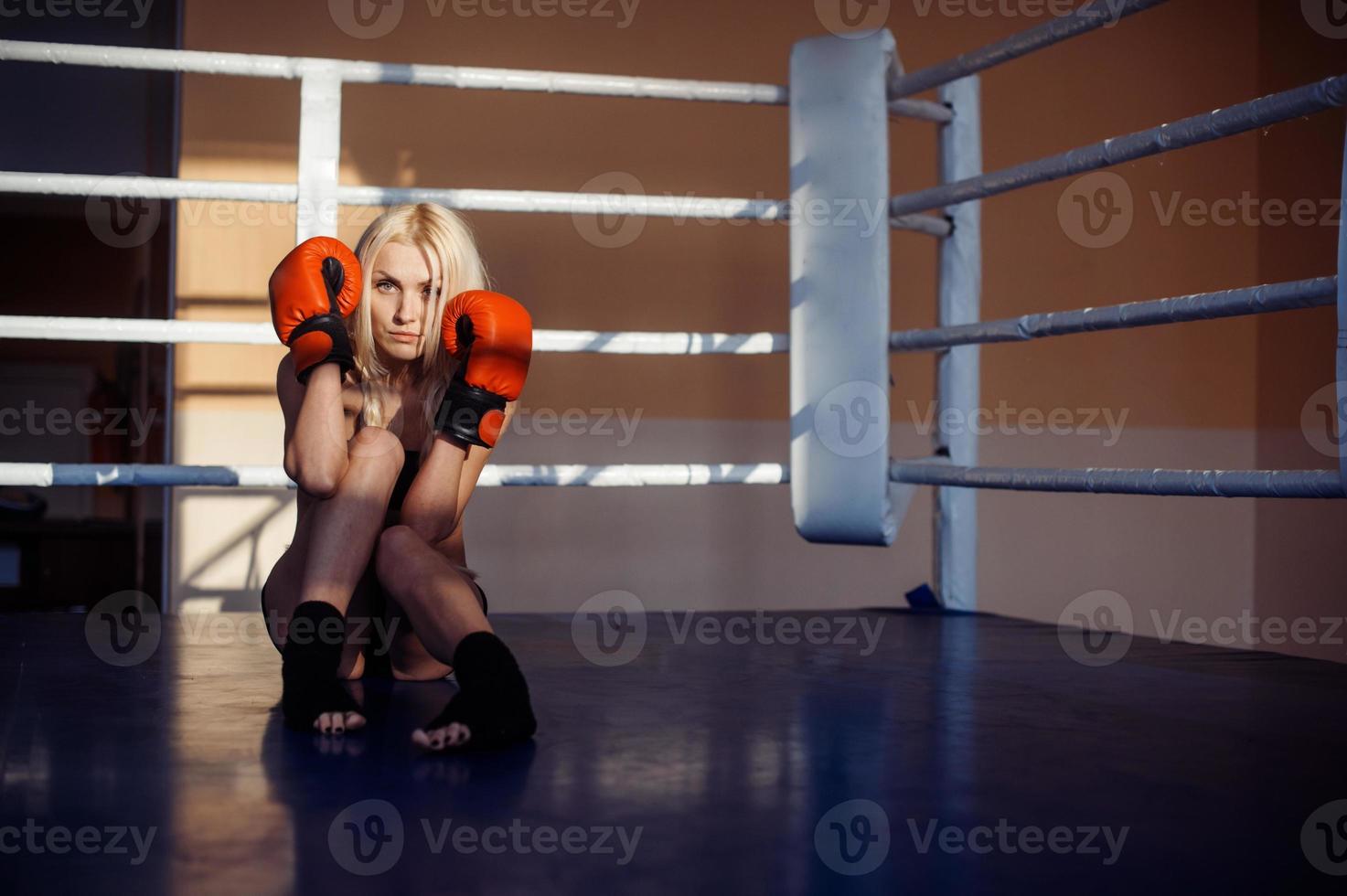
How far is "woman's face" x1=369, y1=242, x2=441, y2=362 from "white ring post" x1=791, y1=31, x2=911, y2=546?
0.81 metres

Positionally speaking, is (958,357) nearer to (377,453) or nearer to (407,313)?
(407,313)

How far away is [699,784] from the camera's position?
3.00 ft

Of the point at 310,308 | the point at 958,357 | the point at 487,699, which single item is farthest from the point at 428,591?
the point at 958,357

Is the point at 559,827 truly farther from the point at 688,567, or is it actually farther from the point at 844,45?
the point at 688,567

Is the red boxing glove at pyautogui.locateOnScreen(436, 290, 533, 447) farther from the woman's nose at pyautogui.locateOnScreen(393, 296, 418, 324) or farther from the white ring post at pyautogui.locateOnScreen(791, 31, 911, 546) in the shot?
the white ring post at pyautogui.locateOnScreen(791, 31, 911, 546)

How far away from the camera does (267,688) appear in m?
1.33

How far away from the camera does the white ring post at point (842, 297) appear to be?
2.05 meters

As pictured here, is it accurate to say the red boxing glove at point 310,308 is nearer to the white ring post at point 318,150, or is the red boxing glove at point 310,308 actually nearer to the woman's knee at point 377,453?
the woman's knee at point 377,453

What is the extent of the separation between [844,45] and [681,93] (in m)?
0.30

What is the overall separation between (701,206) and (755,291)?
1.12m

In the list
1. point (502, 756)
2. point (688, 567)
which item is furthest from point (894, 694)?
point (688, 567)

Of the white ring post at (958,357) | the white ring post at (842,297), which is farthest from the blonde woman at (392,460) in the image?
the white ring post at (958,357)

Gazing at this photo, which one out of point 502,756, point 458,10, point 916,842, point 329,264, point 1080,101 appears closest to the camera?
point 916,842

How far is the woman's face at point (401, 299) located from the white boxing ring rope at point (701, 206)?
21.9 inches
